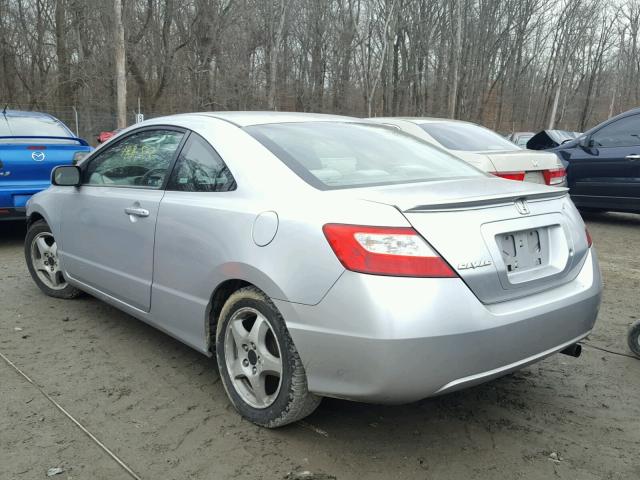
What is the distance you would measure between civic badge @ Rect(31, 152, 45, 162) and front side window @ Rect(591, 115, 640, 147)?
758 centimetres

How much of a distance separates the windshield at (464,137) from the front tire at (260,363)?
4.53 m

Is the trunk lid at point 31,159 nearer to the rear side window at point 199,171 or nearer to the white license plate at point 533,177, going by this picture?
the rear side window at point 199,171

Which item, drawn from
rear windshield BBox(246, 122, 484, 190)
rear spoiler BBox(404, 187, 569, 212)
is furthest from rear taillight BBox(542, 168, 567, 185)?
rear spoiler BBox(404, 187, 569, 212)

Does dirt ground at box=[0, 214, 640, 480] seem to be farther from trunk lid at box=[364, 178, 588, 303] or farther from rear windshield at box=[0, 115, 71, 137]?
rear windshield at box=[0, 115, 71, 137]

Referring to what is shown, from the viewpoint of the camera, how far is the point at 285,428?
8.89ft

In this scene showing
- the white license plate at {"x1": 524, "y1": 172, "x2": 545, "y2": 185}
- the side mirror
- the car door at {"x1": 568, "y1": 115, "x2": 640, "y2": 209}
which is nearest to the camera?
the side mirror

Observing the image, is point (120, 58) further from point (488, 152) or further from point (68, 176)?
point (68, 176)

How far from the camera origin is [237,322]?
2760mm

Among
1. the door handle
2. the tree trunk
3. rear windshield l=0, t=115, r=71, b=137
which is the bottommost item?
the door handle

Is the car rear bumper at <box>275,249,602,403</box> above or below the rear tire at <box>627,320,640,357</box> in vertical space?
above

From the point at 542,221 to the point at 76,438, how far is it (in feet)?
7.71

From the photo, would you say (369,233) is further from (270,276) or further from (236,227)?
(236,227)

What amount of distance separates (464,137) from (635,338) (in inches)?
151

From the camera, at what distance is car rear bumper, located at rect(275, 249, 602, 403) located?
7.06 feet
